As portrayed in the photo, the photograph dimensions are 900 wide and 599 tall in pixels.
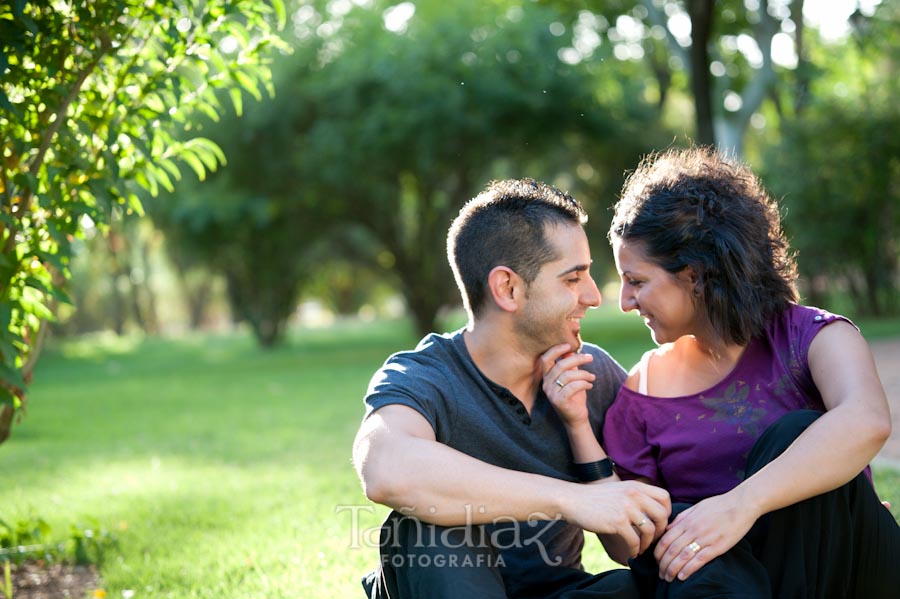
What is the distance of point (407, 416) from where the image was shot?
2889mm

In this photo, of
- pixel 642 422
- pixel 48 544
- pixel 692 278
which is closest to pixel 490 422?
pixel 642 422

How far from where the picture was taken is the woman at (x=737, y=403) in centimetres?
274

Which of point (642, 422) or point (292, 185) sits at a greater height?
point (292, 185)

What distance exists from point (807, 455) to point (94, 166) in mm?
2882

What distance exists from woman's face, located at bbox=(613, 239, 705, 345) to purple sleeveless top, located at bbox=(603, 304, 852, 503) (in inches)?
8.4

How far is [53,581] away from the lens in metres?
4.85

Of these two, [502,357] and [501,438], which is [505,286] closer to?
[502,357]

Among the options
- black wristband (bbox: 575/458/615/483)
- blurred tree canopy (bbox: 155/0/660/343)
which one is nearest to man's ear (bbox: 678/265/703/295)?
black wristband (bbox: 575/458/615/483)

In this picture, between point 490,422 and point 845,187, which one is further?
point 845,187

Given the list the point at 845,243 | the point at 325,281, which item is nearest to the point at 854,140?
the point at 845,243

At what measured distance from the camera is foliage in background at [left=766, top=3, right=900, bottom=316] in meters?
17.7

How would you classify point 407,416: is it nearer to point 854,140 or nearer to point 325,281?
point 854,140

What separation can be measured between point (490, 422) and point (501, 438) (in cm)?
6

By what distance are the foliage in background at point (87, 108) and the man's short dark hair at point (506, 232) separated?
118 centimetres
